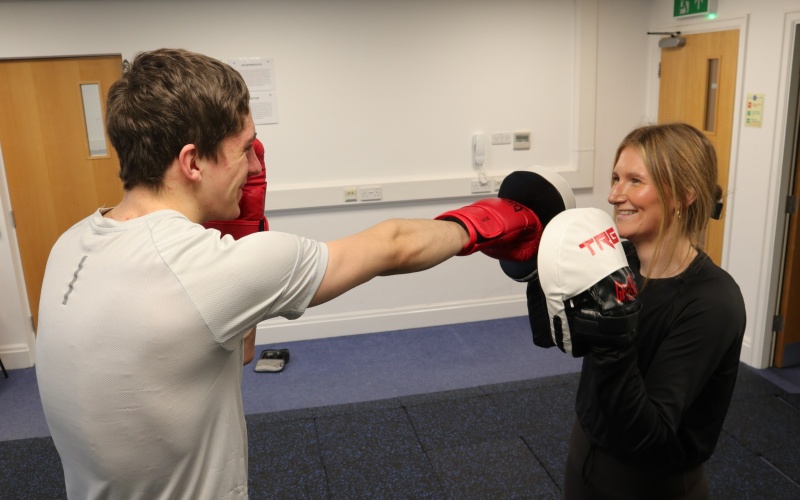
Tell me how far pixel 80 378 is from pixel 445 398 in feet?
9.34

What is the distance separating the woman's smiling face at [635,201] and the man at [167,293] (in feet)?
2.70

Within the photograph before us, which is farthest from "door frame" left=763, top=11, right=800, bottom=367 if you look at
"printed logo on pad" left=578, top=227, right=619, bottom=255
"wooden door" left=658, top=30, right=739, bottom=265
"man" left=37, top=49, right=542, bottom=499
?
"man" left=37, top=49, right=542, bottom=499

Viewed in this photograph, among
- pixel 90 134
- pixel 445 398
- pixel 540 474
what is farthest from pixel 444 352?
pixel 90 134

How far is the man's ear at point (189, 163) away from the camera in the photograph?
3.67 ft

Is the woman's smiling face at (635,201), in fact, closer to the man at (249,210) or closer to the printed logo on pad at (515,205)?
the printed logo on pad at (515,205)

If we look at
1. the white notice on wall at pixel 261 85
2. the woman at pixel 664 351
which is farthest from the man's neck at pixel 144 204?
the white notice on wall at pixel 261 85

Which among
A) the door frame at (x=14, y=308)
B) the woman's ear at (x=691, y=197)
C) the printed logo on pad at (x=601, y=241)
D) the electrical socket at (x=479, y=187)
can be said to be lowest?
the door frame at (x=14, y=308)

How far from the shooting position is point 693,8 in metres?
4.33

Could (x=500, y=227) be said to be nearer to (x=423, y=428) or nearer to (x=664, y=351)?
(x=664, y=351)

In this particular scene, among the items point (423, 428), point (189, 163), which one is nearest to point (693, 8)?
point (423, 428)

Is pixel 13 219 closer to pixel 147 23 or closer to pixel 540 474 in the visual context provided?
pixel 147 23

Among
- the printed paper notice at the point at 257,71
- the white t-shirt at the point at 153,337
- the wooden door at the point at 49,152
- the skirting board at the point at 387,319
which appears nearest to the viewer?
the white t-shirt at the point at 153,337

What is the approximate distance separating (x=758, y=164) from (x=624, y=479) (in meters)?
2.99

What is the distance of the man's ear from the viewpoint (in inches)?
44.1
